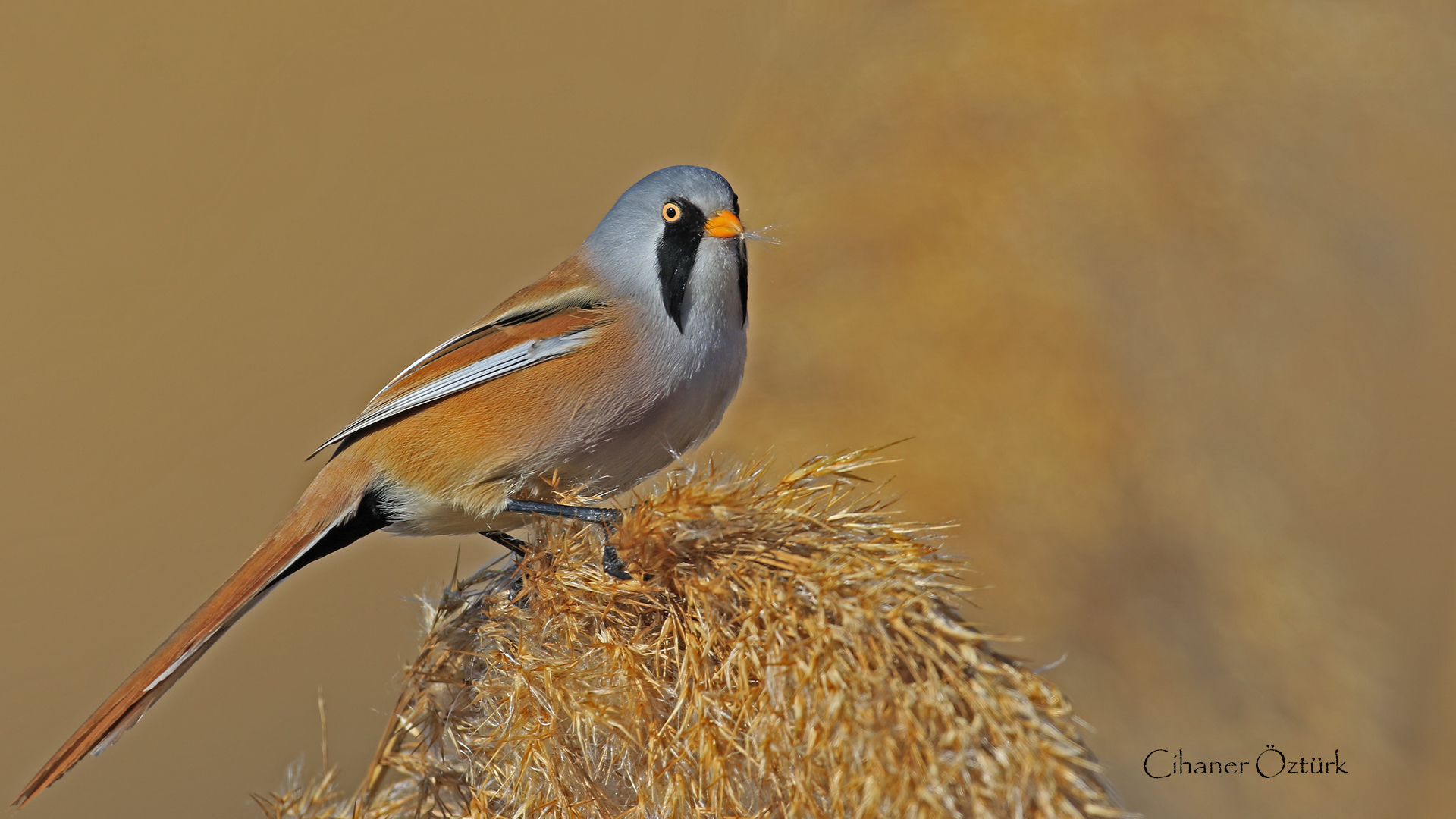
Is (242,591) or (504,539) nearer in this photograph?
(242,591)

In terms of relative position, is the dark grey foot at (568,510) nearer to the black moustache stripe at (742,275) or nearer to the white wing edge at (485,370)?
the white wing edge at (485,370)

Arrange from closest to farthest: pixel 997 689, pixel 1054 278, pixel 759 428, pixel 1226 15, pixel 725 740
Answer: pixel 997 689, pixel 725 740, pixel 759 428, pixel 1054 278, pixel 1226 15

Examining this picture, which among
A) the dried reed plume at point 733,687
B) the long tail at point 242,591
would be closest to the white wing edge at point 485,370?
the long tail at point 242,591

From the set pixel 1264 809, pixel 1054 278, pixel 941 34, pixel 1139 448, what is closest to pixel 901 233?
pixel 1054 278

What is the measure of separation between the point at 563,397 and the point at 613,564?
92cm

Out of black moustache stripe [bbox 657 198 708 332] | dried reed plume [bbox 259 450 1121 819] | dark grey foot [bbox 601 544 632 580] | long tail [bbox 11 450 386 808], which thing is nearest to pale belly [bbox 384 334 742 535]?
long tail [bbox 11 450 386 808]

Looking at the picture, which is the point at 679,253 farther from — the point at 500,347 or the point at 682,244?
the point at 500,347

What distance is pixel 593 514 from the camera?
2.27 m

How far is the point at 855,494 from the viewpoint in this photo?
1.82 meters

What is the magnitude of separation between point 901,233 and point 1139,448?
1741 mm

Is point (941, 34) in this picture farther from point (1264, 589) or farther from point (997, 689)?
point (997, 689)

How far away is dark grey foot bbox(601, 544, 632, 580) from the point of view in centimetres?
192

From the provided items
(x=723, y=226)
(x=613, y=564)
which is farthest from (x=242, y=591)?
(x=723, y=226)

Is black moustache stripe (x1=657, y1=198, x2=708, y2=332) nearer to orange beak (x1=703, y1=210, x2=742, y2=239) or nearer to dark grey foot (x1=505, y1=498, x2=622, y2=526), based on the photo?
orange beak (x1=703, y1=210, x2=742, y2=239)
